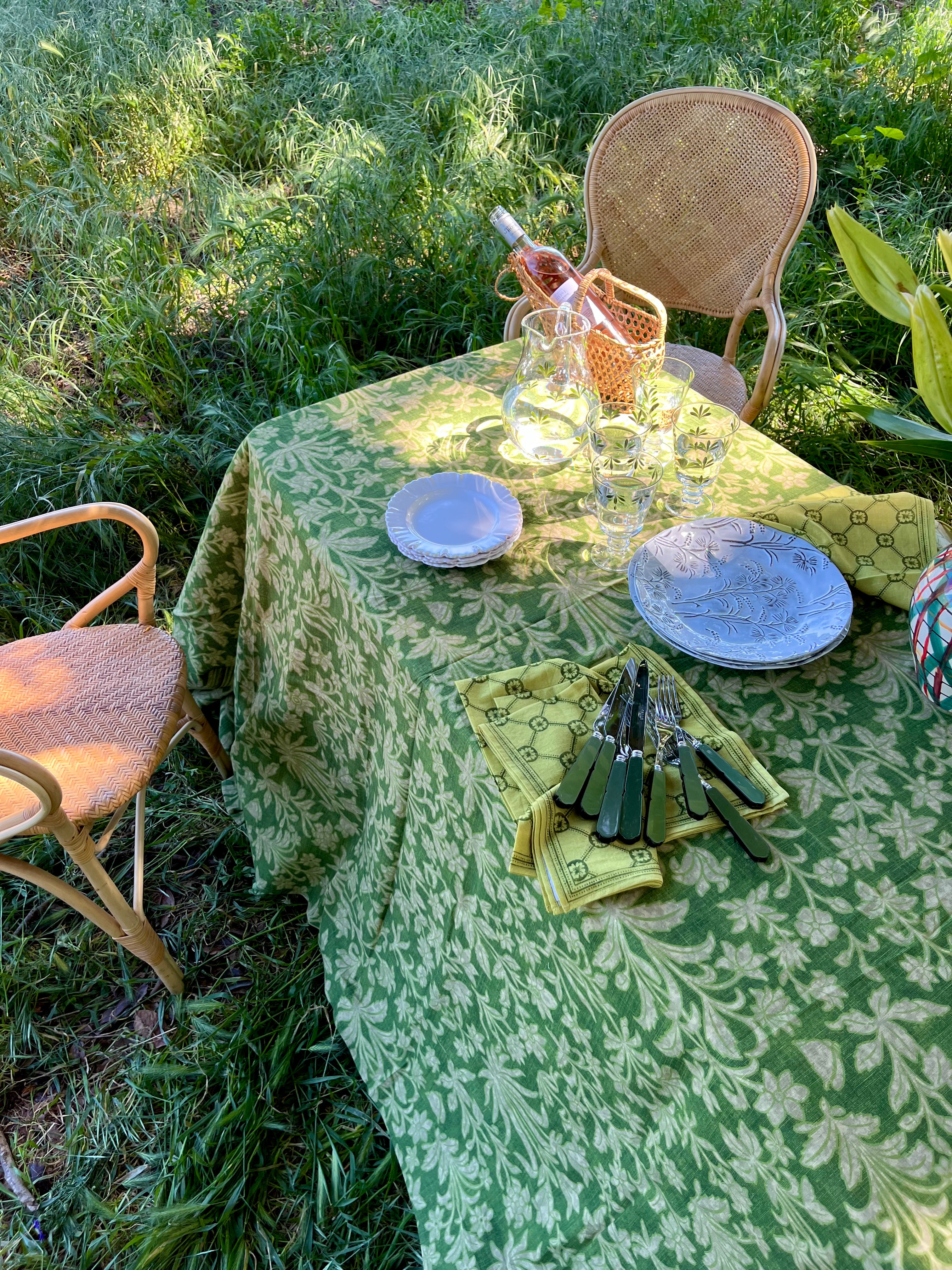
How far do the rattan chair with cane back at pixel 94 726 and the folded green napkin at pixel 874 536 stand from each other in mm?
1074

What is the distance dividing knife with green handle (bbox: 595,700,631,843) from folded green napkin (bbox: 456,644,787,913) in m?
0.01

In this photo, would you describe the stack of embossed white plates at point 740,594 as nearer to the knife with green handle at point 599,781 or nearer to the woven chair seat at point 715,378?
the knife with green handle at point 599,781

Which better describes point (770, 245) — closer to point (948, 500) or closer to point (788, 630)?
point (948, 500)

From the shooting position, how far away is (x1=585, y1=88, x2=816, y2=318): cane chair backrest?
6.55 ft

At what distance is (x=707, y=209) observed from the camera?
2.15 metres

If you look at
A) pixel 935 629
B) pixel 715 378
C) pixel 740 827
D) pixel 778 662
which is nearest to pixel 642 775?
pixel 740 827

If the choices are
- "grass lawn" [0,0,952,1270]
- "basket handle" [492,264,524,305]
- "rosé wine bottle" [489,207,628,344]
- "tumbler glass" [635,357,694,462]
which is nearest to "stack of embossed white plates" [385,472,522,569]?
"tumbler glass" [635,357,694,462]

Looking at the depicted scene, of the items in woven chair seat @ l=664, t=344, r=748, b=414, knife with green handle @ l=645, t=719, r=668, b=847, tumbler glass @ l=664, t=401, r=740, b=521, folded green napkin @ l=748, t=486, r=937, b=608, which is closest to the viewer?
knife with green handle @ l=645, t=719, r=668, b=847

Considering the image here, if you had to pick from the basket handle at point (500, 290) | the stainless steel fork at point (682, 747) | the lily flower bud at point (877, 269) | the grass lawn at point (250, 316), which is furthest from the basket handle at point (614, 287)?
the grass lawn at point (250, 316)

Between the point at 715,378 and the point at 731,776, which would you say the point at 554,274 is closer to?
the point at 715,378

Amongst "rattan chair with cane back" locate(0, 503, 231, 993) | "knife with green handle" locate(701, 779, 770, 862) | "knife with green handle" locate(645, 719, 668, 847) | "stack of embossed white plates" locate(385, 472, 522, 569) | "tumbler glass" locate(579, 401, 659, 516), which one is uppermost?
"tumbler glass" locate(579, 401, 659, 516)

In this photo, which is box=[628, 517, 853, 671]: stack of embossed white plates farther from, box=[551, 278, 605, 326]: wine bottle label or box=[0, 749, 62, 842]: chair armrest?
box=[0, 749, 62, 842]: chair armrest

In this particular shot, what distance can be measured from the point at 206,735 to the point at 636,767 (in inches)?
45.2

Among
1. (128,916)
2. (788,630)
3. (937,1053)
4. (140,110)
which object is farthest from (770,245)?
(140,110)
